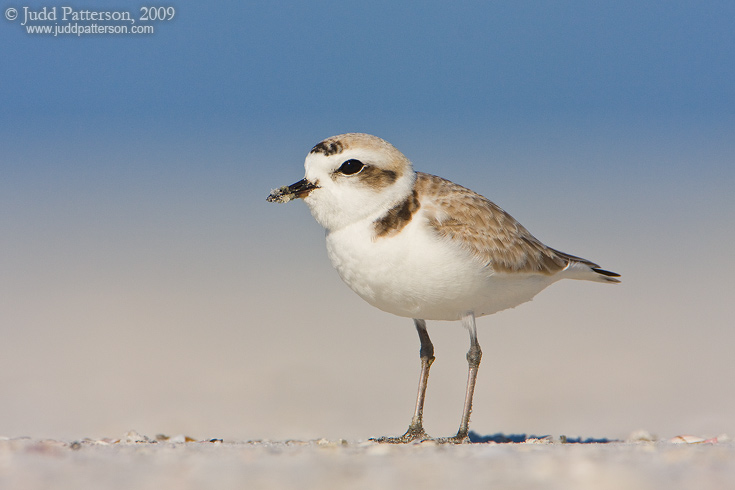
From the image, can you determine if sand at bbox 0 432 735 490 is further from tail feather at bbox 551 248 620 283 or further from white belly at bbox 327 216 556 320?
tail feather at bbox 551 248 620 283

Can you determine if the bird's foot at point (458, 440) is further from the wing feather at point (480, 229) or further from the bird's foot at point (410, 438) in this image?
the wing feather at point (480, 229)

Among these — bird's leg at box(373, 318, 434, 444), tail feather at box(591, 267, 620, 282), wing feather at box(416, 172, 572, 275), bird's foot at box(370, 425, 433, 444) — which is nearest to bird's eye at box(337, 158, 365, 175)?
wing feather at box(416, 172, 572, 275)

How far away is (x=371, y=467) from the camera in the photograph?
3.99 m

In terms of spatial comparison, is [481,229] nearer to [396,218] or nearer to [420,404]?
[396,218]

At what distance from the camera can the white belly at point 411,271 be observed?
529cm

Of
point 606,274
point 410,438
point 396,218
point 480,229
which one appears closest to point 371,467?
point 410,438

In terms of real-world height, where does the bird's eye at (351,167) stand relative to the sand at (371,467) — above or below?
above

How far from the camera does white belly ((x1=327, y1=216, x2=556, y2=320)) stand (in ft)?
A: 17.3

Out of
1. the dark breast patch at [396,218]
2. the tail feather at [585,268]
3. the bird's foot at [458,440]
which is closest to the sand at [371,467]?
the bird's foot at [458,440]

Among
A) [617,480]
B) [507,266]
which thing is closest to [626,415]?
[507,266]

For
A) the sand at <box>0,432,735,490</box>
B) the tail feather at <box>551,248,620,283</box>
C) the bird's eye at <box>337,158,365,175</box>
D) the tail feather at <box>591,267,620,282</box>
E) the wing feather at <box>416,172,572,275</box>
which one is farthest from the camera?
the tail feather at <box>591,267,620,282</box>

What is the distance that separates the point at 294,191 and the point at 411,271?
892 mm

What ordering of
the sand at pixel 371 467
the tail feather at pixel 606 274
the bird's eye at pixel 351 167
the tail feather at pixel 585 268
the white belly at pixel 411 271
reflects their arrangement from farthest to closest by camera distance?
the tail feather at pixel 606 274, the tail feather at pixel 585 268, the bird's eye at pixel 351 167, the white belly at pixel 411 271, the sand at pixel 371 467

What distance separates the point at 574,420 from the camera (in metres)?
7.55
